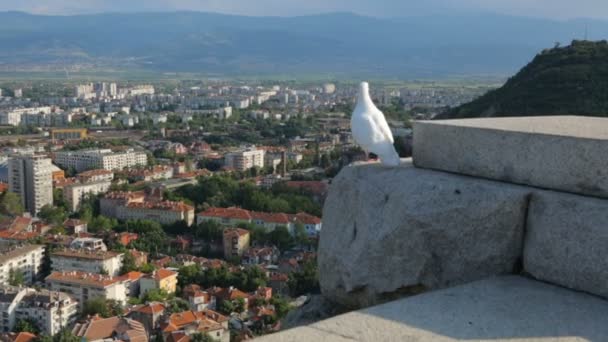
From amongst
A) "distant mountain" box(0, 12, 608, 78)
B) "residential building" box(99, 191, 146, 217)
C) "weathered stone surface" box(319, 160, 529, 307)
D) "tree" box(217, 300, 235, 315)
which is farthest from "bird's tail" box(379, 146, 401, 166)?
"distant mountain" box(0, 12, 608, 78)

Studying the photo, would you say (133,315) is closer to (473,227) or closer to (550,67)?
(473,227)

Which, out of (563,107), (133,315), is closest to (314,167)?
(563,107)

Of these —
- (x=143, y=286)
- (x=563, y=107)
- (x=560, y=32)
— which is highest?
(x=560, y=32)

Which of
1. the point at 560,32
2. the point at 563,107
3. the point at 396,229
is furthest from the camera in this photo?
the point at 560,32

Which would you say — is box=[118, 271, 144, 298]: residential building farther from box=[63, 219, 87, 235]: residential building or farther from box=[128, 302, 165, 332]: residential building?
box=[63, 219, 87, 235]: residential building

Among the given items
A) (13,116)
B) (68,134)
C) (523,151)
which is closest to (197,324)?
(523,151)

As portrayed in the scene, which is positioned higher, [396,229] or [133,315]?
[396,229]
